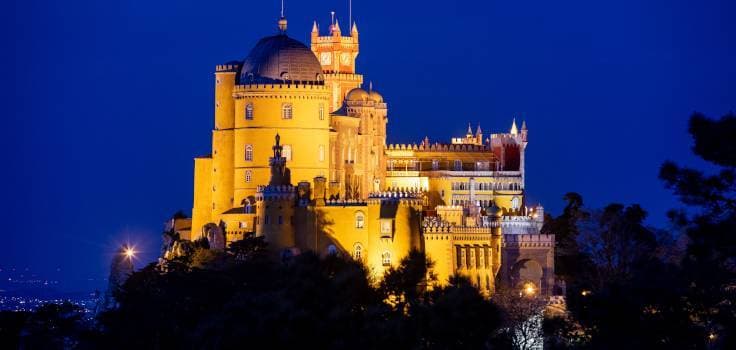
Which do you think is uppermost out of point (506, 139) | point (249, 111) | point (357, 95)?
point (506, 139)

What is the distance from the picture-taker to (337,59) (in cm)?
11225

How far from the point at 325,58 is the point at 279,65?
523 inches

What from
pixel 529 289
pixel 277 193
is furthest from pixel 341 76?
pixel 277 193

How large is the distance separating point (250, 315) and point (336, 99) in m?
39.1

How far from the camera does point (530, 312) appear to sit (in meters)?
89.3

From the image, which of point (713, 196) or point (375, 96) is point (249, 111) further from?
point (713, 196)

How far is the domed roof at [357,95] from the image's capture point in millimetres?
104750

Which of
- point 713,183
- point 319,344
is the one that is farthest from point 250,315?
point 713,183

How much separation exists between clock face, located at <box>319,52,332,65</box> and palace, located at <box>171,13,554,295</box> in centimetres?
85

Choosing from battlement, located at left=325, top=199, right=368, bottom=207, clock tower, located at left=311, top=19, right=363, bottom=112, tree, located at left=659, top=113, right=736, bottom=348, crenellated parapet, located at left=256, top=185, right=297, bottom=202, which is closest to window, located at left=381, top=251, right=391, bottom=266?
battlement, located at left=325, top=199, right=368, bottom=207

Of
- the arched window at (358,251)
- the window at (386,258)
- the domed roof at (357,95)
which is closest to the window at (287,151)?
the domed roof at (357,95)

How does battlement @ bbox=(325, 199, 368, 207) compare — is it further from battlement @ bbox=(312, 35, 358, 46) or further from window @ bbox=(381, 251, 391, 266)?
battlement @ bbox=(312, 35, 358, 46)

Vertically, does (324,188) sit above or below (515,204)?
below

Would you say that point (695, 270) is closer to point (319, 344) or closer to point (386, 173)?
point (319, 344)
